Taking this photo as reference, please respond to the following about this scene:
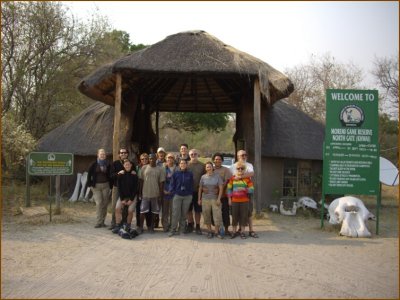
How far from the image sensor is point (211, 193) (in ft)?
23.7

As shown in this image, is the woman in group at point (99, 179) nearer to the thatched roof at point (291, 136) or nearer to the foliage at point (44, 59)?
the thatched roof at point (291, 136)

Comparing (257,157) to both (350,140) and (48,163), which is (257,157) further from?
(48,163)

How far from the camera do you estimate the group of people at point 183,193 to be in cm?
727

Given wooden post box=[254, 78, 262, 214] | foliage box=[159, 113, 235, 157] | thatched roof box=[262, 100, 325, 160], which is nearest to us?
wooden post box=[254, 78, 262, 214]

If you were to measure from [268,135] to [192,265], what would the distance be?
7.83 m

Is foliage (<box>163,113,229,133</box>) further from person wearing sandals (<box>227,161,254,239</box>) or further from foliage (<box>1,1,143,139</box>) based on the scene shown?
person wearing sandals (<box>227,161,254,239</box>)

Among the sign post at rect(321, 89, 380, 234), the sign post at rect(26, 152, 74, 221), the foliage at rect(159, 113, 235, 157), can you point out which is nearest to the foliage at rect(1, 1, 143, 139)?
the sign post at rect(26, 152, 74, 221)

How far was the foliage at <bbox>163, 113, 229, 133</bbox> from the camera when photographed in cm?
2350

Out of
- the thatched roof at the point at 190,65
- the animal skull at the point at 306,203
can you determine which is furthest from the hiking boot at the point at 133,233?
the animal skull at the point at 306,203

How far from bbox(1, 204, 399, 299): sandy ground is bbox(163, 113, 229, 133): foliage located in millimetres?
15931

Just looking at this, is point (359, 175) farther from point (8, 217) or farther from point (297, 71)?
point (297, 71)

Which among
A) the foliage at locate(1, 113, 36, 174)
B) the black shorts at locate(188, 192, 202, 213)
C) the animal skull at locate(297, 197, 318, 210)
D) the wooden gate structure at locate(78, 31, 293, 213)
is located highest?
the wooden gate structure at locate(78, 31, 293, 213)

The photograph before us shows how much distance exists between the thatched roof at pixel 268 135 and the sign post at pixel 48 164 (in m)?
3.71

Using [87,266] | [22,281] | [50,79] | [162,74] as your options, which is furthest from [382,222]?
[50,79]
